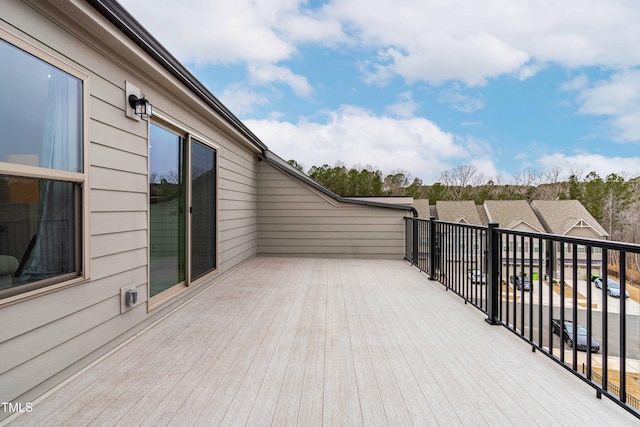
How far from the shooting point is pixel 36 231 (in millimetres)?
1785

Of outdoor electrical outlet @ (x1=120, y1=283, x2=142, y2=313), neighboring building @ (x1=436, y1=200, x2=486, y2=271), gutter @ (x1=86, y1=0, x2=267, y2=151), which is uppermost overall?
gutter @ (x1=86, y1=0, x2=267, y2=151)

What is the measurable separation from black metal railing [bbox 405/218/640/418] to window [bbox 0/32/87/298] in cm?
277

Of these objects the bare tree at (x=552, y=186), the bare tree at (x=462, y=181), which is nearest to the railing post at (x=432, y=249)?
the bare tree at (x=462, y=181)

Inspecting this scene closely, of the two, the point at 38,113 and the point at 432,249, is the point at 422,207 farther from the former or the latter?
the point at 38,113

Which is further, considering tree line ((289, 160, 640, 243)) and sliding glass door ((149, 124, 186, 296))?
tree line ((289, 160, 640, 243))

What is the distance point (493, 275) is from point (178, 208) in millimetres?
3118

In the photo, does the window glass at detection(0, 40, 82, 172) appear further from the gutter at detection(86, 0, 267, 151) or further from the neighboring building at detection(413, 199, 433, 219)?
the neighboring building at detection(413, 199, 433, 219)

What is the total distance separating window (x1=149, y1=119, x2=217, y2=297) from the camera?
10.1ft

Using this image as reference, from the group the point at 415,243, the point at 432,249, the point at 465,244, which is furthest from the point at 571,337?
the point at 415,243

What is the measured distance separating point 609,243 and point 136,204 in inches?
123

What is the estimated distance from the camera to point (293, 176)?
6832 mm

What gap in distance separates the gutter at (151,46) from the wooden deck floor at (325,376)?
7.20 feet

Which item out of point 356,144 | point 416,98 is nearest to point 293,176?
point 356,144

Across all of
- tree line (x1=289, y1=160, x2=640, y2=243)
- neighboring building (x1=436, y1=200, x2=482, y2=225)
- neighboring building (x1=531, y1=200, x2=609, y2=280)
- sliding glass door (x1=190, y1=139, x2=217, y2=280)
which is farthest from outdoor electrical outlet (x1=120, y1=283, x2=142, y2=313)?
tree line (x1=289, y1=160, x2=640, y2=243)
